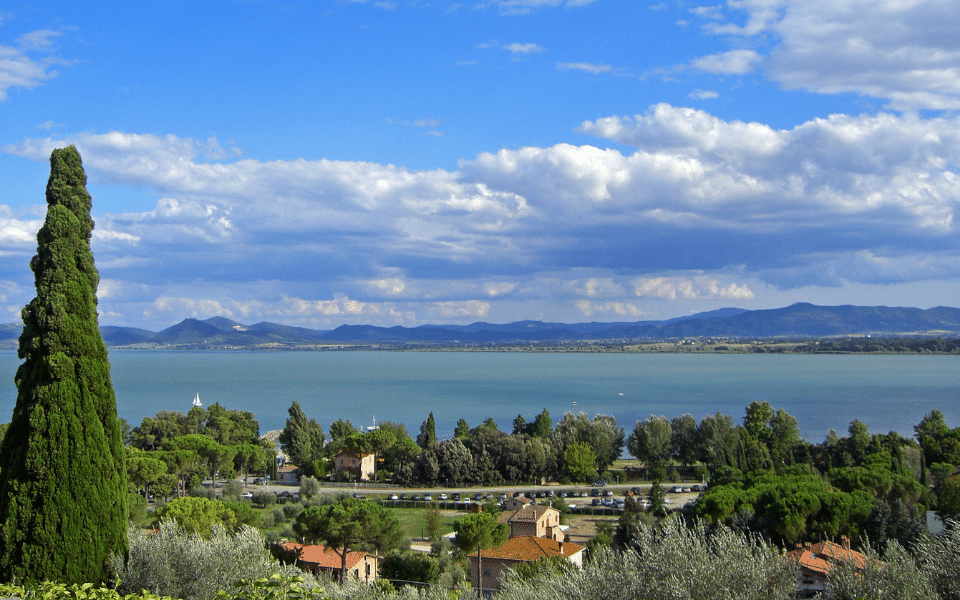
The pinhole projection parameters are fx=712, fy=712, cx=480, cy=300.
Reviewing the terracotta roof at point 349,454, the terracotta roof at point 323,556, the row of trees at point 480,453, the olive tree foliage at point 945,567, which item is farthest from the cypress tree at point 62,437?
the terracotta roof at point 349,454

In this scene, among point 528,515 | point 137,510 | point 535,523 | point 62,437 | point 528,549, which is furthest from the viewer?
point 528,515

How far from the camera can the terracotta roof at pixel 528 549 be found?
19438 mm

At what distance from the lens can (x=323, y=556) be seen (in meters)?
19.2

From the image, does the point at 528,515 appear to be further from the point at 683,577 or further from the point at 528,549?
the point at 683,577

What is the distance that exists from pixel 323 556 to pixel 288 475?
26.3 metres

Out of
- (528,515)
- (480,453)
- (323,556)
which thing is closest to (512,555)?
(528,515)

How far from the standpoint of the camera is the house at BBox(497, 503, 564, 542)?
23781 millimetres

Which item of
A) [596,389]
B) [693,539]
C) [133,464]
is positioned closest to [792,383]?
[596,389]

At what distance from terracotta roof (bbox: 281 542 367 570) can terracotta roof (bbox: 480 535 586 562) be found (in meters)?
3.57

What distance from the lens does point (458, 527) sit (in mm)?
18922

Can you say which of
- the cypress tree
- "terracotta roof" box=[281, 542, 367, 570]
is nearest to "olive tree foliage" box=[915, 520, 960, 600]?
the cypress tree

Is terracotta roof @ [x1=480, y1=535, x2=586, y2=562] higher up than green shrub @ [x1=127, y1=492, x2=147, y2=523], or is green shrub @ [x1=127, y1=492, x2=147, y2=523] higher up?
green shrub @ [x1=127, y1=492, x2=147, y2=523]

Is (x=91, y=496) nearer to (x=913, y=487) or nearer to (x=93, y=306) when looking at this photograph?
(x=93, y=306)

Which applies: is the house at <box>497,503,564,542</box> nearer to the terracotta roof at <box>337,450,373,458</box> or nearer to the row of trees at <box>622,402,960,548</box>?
the row of trees at <box>622,402,960,548</box>
